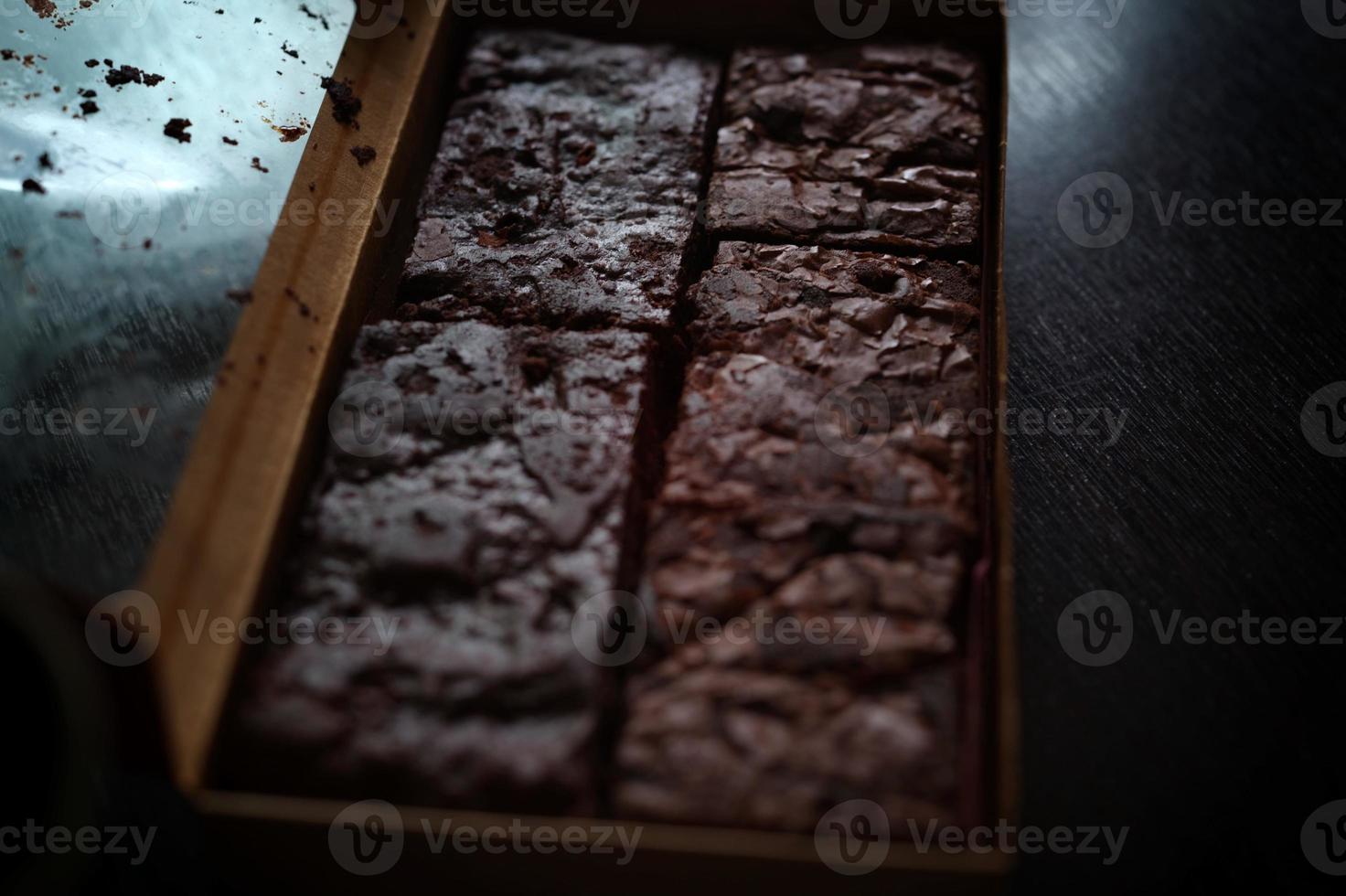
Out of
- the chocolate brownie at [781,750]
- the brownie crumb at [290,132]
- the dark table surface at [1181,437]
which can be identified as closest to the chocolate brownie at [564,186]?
the brownie crumb at [290,132]

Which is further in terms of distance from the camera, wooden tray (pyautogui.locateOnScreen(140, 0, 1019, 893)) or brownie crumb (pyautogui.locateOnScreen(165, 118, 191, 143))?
brownie crumb (pyautogui.locateOnScreen(165, 118, 191, 143))

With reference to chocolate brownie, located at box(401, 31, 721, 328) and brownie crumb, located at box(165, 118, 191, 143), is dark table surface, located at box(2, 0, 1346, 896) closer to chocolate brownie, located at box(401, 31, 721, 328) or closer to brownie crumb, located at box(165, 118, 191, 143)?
chocolate brownie, located at box(401, 31, 721, 328)

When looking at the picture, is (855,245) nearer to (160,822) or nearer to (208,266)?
(208,266)

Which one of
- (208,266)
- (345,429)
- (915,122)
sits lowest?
(345,429)

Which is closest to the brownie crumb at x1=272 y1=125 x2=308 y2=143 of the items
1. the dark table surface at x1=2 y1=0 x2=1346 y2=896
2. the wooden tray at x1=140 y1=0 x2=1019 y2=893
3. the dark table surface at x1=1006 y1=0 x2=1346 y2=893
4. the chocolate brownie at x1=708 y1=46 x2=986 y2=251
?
the wooden tray at x1=140 y1=0 x2=1019 y2=893

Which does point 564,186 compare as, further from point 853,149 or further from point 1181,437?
point 1181,437

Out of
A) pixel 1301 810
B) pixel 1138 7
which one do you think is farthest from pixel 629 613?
pixel 1138 7
